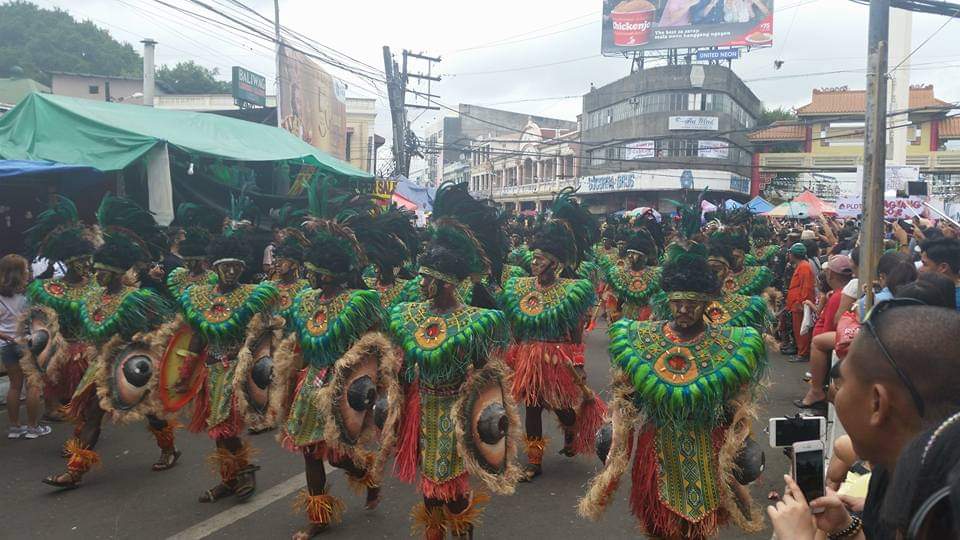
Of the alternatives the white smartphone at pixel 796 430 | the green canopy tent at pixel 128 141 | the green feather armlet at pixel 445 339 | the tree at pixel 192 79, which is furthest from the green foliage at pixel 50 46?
the white smartphone at pixel 796 430

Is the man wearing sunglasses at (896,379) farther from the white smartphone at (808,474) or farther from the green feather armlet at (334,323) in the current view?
the green feather armlet at (334,323)

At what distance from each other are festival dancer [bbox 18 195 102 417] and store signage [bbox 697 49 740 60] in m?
Answer: 45.3

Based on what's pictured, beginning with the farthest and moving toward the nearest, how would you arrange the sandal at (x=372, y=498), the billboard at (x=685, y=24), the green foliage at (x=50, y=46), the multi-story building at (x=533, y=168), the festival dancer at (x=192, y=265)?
the multi-story building at (x=533, y=168) < the billboard at (x=685, y=24) < the green foliage at (x=50, y=46) < the festival dancer at (x=192, y=265) < the sandal at (x=372, y=498)

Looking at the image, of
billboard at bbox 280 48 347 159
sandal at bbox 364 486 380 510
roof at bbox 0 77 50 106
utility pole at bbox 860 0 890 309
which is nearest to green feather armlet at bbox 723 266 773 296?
utility pole at bbox 860 0 890 309

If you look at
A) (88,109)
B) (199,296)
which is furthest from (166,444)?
(88,109)

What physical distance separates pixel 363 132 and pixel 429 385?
1489 inches

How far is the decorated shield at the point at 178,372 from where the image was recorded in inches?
226

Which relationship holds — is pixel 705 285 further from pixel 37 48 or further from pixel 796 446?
pixel 37 48

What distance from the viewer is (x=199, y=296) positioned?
5.49 metres

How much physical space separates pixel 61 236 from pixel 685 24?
45.5 m

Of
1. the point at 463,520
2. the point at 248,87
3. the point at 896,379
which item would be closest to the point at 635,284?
the point at 463,520

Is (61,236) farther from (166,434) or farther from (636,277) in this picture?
(636,277)

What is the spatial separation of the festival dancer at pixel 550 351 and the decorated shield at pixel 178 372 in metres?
2.68

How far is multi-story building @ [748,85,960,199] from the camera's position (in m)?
44.2
